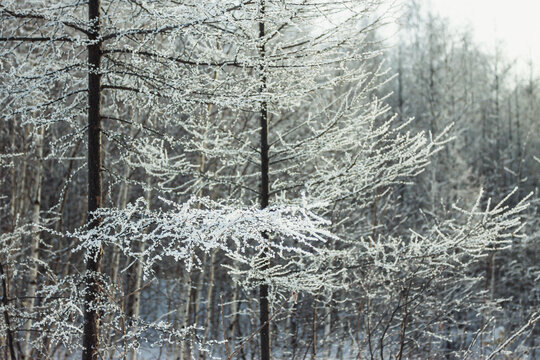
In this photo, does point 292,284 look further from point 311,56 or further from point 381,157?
point 311,56

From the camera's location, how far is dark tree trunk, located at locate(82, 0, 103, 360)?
162 inches

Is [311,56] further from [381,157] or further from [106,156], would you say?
[106,156]

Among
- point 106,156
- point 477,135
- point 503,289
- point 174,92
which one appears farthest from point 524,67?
point 174,92

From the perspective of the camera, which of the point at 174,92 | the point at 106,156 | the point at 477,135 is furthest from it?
the point at 477,135

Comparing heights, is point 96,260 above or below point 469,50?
below

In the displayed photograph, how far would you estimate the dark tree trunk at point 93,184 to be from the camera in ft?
13.5

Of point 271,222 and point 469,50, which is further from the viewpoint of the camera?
point 469,50

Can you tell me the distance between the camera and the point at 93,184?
170 inches

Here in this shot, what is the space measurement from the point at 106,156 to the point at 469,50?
1113 inches

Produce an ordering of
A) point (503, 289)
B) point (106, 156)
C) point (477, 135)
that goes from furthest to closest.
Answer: point (477, 135)
point (503, 289)
point (106, 156)

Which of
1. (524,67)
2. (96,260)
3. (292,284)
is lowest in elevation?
(292,284)

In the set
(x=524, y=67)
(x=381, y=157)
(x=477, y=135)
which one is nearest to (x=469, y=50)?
(x=524, y=67)

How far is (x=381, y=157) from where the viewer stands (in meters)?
5.47

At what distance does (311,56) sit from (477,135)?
28.7 meters
